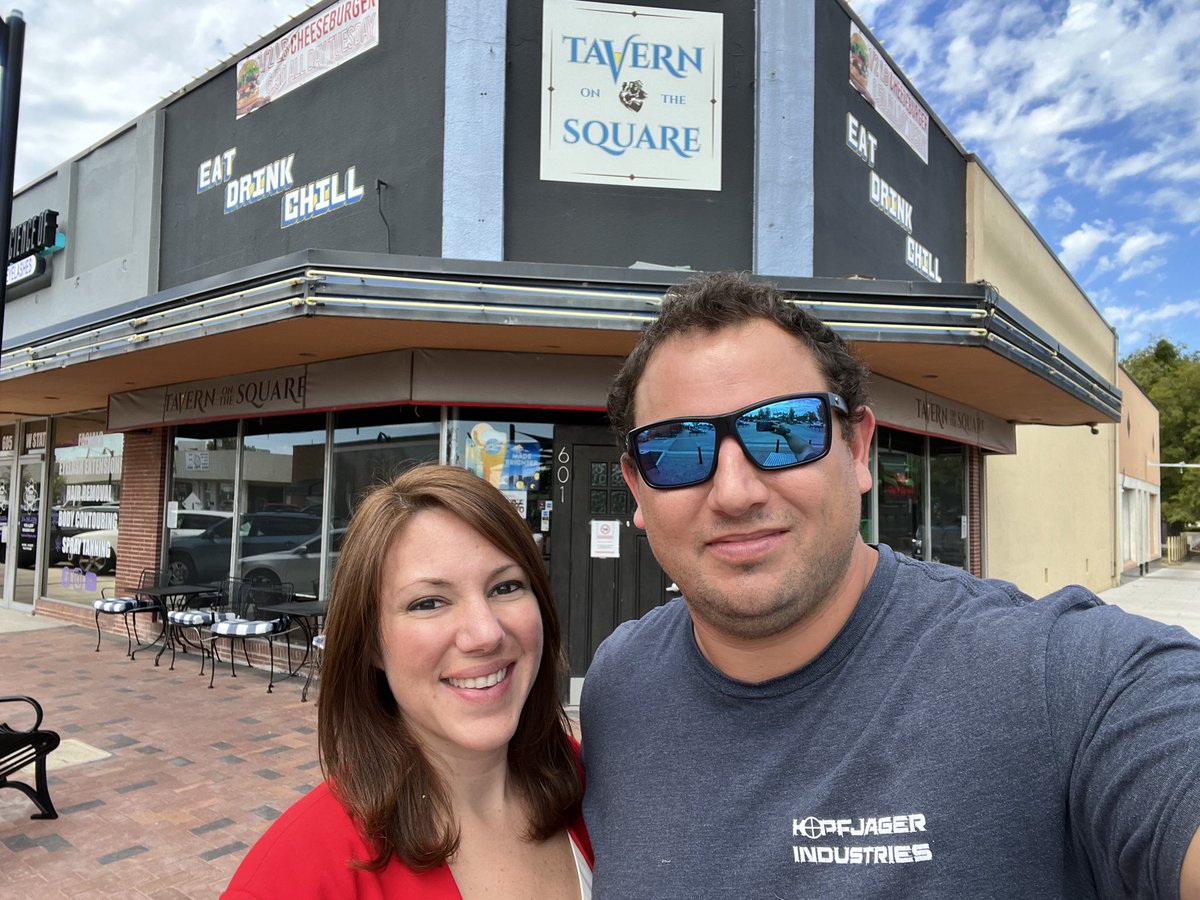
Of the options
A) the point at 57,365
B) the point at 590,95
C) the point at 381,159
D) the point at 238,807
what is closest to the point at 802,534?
the point at 238,807

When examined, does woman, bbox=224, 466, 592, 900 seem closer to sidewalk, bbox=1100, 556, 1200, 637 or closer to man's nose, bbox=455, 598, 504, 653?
man's nose, bbox=455, 598, 504, 653

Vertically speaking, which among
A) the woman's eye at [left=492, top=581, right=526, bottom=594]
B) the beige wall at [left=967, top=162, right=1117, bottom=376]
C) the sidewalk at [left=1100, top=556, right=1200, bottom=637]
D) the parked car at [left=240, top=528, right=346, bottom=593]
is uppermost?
the beige wall at [left=967, top=162, right=1117, bottom=376]

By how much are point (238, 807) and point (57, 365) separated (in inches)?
206

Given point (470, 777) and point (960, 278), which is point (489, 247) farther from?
point (960, 278)

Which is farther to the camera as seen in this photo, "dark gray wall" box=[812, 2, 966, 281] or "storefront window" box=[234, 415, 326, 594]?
"storefront window" box=[234, 415, 326, 594]

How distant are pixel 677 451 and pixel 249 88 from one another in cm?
897

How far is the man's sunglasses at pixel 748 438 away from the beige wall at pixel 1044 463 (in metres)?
11.5

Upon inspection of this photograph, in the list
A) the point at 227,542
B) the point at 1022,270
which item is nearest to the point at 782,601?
the point at 227,542

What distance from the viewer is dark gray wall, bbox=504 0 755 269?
664cm

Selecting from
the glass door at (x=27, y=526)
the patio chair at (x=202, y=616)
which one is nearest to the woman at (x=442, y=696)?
the patio chair at (x=202, y=616)

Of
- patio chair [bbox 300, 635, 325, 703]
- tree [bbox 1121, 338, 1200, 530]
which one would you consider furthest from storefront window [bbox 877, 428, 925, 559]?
tree [bbox 1121, 338, 1200, 530]

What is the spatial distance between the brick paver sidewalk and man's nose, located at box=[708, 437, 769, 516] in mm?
3598

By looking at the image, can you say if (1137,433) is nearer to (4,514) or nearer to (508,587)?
(508,587)

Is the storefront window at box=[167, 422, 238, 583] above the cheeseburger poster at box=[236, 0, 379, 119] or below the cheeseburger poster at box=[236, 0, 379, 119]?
below
